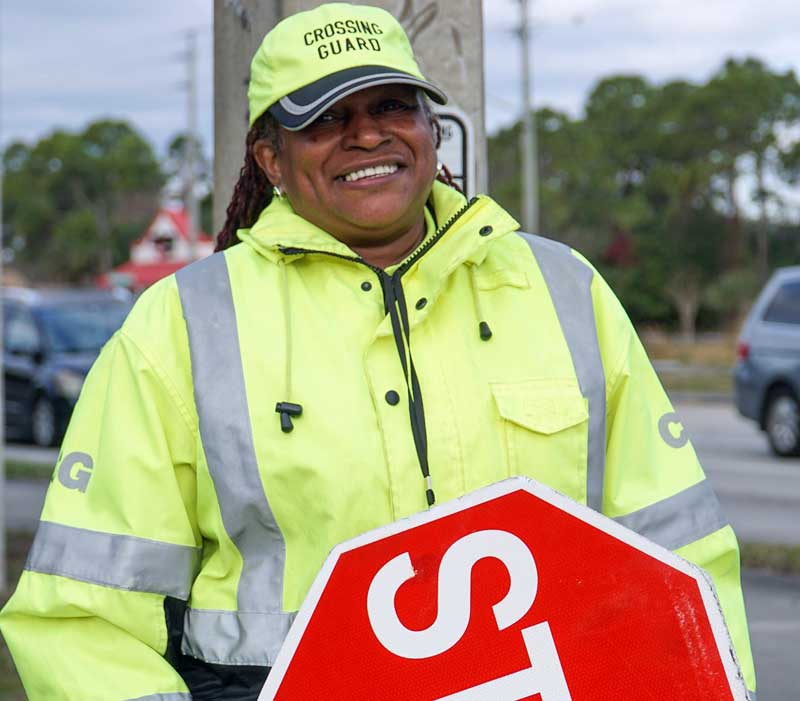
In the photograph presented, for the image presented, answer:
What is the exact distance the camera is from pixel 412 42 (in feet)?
11.6

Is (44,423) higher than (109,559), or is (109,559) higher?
(109,559)

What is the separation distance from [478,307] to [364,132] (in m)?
0.35

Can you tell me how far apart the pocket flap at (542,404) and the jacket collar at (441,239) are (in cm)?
22

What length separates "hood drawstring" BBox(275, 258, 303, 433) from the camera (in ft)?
7.76

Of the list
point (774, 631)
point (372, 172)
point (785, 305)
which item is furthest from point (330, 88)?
point (785, 305)

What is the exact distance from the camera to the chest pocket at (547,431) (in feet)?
7.95

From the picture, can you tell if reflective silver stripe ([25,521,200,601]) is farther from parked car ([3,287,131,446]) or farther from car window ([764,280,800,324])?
parked car ([3,287,131,446])

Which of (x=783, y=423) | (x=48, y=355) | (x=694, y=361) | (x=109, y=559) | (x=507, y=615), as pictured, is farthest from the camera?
(x=694, y=361)

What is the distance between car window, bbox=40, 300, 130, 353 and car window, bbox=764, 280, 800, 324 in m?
6.62

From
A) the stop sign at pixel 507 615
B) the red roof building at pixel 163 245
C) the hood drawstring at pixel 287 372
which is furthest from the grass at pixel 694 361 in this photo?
the red roof building at pixel 163 245

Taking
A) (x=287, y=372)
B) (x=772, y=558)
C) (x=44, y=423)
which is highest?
(x=287, y=372)

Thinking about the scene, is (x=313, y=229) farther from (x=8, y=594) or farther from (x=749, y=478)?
(x=749, y=478)

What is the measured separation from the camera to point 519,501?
2.16 metres

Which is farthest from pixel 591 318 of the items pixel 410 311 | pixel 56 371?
pixel 56 371
